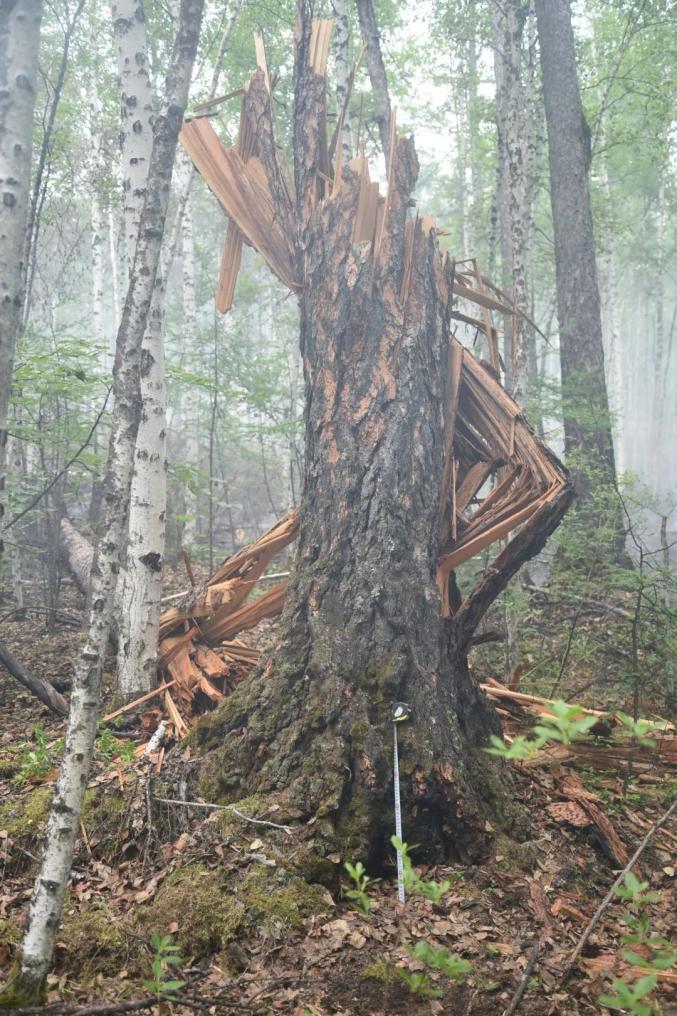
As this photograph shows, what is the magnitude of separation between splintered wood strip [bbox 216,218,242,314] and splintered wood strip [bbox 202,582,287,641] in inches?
84.9

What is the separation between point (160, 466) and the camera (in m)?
5.45

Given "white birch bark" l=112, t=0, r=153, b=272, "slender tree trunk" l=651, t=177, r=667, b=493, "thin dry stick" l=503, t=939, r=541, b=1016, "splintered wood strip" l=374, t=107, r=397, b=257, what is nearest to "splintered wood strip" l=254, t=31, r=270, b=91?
"splintered wood strip" l=374, t=107, r=397, b=257

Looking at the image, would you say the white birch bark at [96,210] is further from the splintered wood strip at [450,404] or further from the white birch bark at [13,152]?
the splintered wood strip at [450,404]

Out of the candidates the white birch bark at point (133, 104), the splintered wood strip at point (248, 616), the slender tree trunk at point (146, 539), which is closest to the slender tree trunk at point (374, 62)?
the white birch bark at point (133, 104)

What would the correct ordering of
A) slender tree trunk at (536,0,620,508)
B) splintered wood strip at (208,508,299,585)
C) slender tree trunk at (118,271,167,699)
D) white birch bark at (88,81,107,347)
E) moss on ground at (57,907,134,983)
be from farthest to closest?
1. white birch bark at (88,81,107,347)
2. slender tree trunk at (536,0,620,508)
3. slender tree trunk at (118,271,167,699)
4. splintered wood strip at (208,508,299,585)
5. moss on ground at (57,907,134,983)

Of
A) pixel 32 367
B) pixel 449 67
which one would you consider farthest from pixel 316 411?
pixel 449 67

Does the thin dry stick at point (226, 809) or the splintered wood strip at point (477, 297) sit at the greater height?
the splintered wood strip at point (477, 297)

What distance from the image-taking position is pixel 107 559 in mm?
2941

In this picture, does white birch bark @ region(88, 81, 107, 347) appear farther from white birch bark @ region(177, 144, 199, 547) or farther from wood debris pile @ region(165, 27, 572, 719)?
wood debris pile @ region(165, 27, 572, 719)

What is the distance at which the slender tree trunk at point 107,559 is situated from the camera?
2.50 m

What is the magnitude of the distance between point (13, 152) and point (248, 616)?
3.66 metres

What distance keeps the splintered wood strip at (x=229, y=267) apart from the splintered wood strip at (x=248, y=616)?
2157 mm

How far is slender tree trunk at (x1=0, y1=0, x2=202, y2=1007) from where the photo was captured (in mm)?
2504

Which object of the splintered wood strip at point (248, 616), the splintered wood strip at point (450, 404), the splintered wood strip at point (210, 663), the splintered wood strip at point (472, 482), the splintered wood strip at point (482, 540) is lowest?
the splintered wood strip at point (210, 663)
